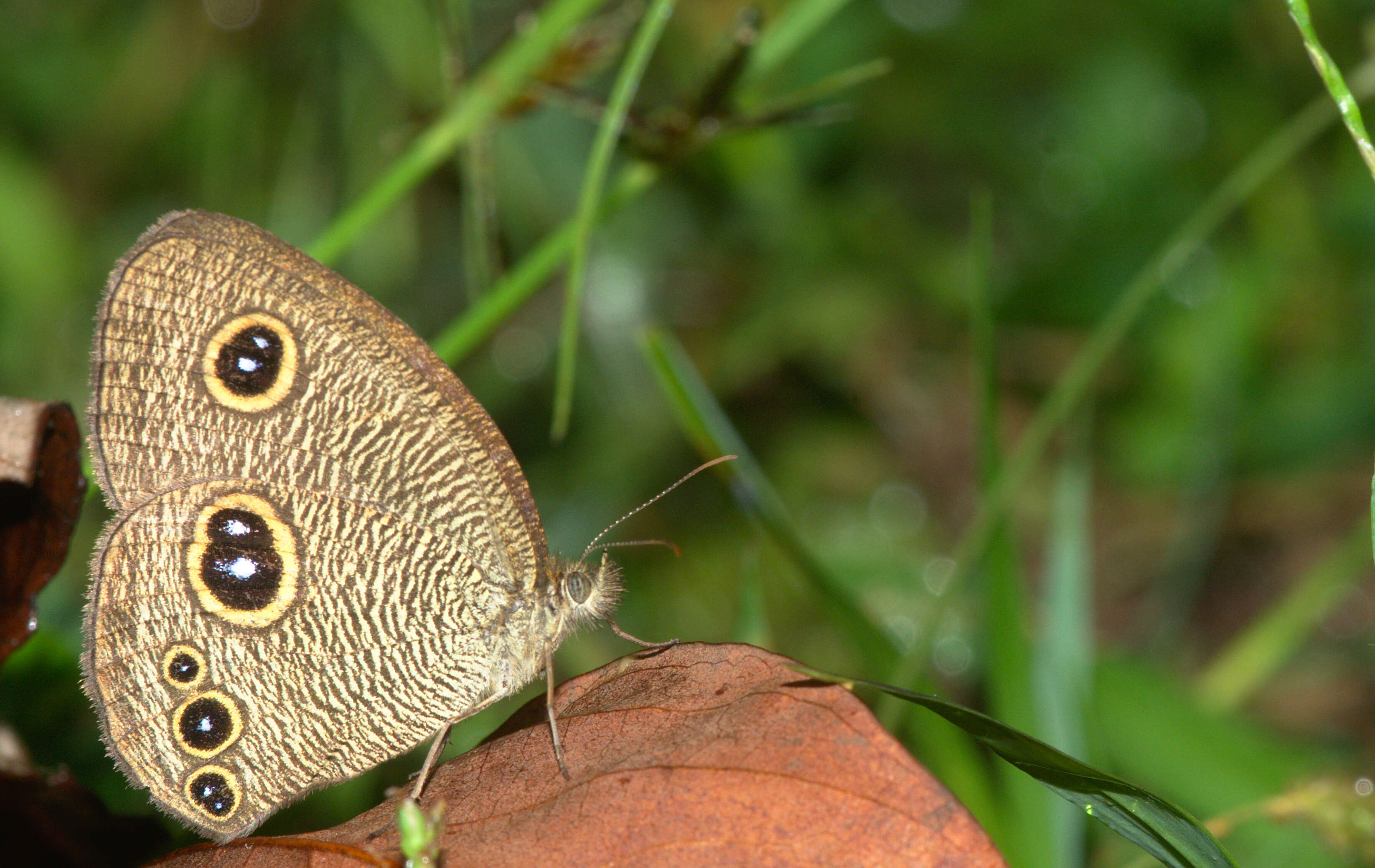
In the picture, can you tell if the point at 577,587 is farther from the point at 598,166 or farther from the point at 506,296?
the point at 598,166

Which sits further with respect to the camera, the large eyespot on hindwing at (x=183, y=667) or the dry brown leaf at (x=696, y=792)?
the large eyespot on hindwing at (x=183, y=667)

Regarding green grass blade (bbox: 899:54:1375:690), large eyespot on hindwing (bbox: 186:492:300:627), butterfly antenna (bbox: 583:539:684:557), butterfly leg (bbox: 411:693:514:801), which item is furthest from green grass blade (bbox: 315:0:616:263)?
green grass blade (bbox: 899:54:1375:690)

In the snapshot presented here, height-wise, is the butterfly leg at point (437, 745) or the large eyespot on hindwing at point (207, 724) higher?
the large eyespot on hindwing at point (207, 724)

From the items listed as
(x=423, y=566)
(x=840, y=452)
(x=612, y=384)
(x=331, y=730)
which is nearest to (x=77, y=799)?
(x=331, y=730)

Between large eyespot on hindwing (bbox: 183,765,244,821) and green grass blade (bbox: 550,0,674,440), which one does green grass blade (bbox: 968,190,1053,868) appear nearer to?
green grass blade (bbox: 550,0,674,440)

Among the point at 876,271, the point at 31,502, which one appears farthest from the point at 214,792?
the point at 876,271

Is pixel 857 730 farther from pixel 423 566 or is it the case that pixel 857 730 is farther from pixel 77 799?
pixel 77 799

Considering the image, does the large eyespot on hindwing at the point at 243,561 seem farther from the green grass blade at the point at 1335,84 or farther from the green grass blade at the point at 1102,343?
the green grass blade at the point at 1335,84

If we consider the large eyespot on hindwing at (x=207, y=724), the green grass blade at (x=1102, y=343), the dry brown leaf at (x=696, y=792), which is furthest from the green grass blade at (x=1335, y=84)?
the large eyespot on hindwing at (x=207, y=724)
